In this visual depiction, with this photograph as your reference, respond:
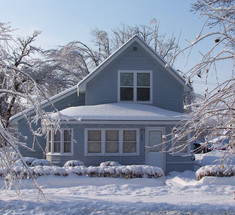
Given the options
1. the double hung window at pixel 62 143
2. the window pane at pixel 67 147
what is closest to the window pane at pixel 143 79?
the double hung window at pixel 62 143

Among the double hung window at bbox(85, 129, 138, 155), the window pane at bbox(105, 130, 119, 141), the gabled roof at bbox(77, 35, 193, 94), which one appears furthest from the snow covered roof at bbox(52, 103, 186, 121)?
the gabled roof at bbox(77, 35, 193, 94)

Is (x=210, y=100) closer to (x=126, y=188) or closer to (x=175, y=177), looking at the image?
(x=126, y=188)

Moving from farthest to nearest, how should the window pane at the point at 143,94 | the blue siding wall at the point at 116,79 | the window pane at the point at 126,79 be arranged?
1. the window pane at the point at 143,94
2. the window pane at the point at 126,79
3. the blue siding wall at the point at 116,79

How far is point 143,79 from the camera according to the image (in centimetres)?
1884

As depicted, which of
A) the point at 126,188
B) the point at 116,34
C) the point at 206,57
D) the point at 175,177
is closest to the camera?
the point at 206,57

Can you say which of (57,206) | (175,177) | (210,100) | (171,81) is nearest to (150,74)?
(171,81)

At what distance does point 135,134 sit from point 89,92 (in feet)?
11.9

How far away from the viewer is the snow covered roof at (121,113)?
16.3 metres

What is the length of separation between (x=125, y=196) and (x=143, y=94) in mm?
8728

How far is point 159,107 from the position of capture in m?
18.8

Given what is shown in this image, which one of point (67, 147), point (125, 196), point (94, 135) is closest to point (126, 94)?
point (94, 135)

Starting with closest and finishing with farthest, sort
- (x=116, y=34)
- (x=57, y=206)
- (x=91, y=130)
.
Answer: (x=57, y=206), (x=91, y=130), (x=116, y=34)

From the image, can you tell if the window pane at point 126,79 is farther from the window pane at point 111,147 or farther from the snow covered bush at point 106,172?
the snow covered bush at point 106,172

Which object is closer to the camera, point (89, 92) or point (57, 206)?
point (57, 206)
